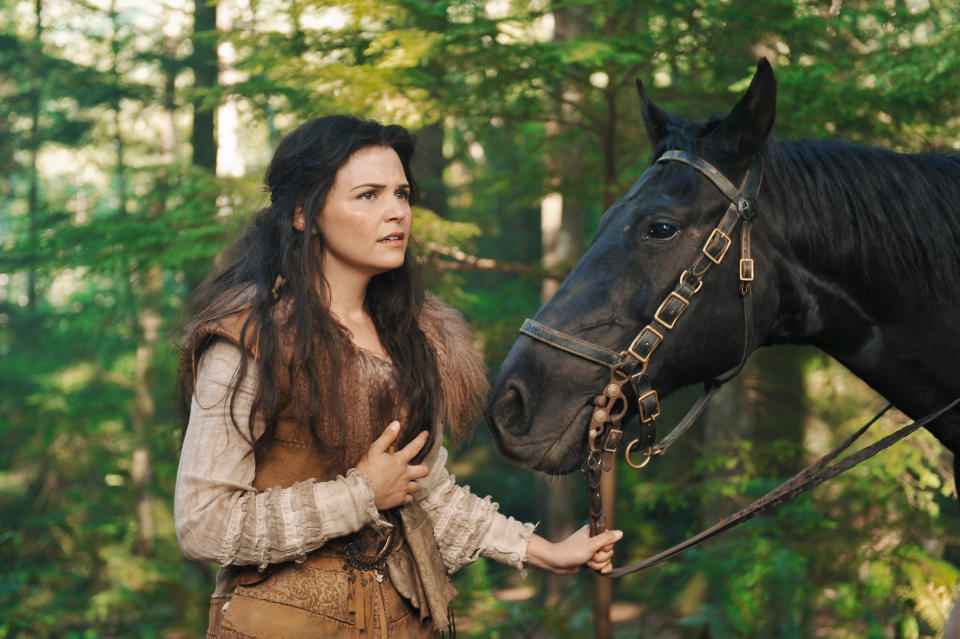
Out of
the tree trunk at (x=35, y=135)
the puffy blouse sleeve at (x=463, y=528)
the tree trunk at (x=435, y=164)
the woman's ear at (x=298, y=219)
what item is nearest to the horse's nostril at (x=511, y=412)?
the puffy blouse sleeve at (x=463, y=528)

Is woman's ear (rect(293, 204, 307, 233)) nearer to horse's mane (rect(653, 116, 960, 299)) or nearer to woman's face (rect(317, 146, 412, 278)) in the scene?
woman's face (rect(317, 146, 412, 278))

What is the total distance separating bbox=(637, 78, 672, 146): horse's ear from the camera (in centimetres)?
232

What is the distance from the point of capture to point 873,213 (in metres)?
2.04

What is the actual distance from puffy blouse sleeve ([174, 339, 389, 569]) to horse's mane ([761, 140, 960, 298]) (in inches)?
53.4

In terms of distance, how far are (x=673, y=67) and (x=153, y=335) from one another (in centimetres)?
850

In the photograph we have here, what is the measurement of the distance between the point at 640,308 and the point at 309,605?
1.11 metres

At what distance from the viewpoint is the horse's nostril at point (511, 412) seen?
6.49ft

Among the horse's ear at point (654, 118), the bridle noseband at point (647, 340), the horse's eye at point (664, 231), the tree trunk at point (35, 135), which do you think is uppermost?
the horse's ear at point (654, 118)

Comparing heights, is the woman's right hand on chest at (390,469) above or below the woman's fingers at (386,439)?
below

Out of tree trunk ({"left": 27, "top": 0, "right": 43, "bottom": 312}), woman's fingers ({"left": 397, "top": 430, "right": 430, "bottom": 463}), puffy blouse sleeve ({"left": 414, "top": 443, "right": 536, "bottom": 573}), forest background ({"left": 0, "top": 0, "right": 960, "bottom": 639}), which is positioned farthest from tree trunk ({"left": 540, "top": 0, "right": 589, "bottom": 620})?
tree trunk ({"left": 27, "top": 0, "right": 43, "bottom": 312})

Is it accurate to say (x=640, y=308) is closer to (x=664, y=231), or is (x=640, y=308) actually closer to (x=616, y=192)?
(x=664, y=231)

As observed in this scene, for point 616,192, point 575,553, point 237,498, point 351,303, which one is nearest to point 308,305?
point 351,303

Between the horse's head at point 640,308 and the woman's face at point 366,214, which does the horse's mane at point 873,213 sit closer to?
the horse's head at point 640,308

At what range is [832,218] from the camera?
6.76 feet
